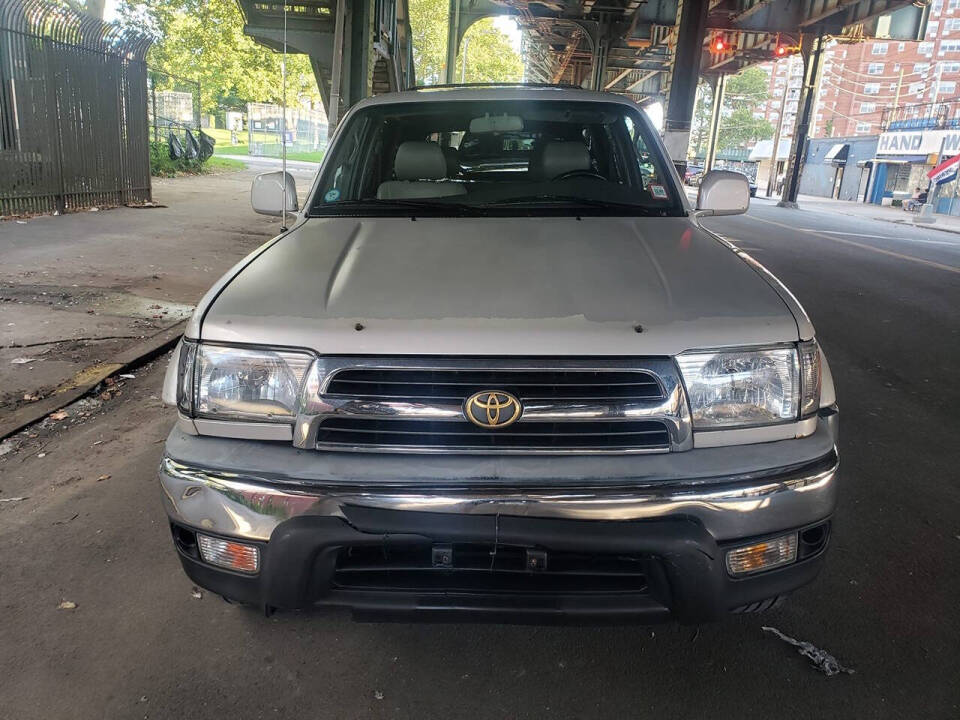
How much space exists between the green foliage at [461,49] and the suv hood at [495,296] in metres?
45.7

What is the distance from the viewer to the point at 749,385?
2.04 m

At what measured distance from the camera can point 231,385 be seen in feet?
6.66

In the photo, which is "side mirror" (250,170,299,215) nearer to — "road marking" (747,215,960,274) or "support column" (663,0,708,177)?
"road marking" (747,215,960,274)

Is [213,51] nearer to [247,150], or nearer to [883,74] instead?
[247,150]

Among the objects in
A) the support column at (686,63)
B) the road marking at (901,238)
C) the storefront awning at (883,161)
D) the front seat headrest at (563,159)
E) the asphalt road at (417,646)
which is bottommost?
the asphalt road at (417,646)

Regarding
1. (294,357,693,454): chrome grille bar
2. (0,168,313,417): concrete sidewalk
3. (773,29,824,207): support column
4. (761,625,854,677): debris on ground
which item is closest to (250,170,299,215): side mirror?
(294,357,693,454): chrome grille bar

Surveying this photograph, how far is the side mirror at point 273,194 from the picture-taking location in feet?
10.9

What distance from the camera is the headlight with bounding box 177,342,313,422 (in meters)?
1.99

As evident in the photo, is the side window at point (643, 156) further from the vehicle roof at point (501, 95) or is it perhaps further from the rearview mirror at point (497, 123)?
the rearview mirror at point (497, 123)

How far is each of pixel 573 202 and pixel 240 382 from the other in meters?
1.66

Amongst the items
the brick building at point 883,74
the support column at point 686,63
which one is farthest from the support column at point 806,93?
the brick building at point 883,74

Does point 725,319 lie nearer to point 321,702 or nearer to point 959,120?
point 321,702

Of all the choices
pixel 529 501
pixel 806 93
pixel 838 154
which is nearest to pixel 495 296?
pixel 529 501

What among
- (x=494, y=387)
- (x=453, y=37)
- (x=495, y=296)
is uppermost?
(x=453, y=37)
